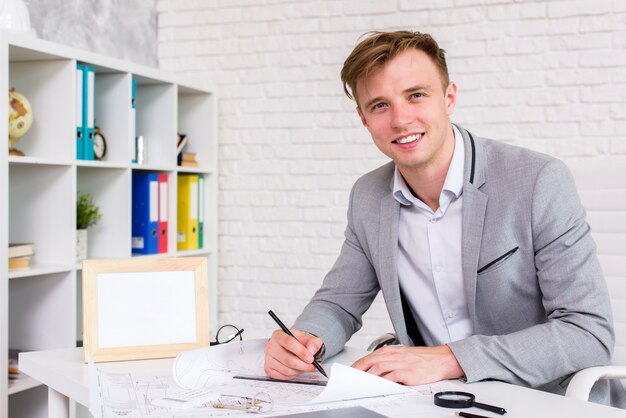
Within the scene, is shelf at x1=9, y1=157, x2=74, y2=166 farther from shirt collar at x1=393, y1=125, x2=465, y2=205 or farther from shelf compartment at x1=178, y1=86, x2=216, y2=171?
shirt collar at x1=393, y1=125, x2=465, y2=205

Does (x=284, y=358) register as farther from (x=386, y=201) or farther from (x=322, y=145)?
(x=322, y=145)

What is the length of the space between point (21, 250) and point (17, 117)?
1.52 ft

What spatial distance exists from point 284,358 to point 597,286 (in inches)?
24.8

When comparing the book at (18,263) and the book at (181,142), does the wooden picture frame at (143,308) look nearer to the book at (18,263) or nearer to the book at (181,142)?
the book at (18,263)

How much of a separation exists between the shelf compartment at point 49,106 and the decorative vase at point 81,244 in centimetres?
32

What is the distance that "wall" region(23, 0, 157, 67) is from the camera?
327cm

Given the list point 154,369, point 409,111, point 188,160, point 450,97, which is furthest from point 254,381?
point 188,160

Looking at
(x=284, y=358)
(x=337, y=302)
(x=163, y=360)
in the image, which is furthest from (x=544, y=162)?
(x=163, y=360)

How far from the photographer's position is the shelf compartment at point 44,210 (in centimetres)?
286

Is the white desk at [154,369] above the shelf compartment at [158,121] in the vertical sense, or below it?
below

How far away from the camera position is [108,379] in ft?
4.45

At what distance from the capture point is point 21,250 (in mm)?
2693

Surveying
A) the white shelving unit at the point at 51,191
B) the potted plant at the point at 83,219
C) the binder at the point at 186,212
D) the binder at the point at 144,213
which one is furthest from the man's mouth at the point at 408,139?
the binder at the point at 186,212

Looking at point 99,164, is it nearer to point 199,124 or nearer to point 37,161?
point 37,161
